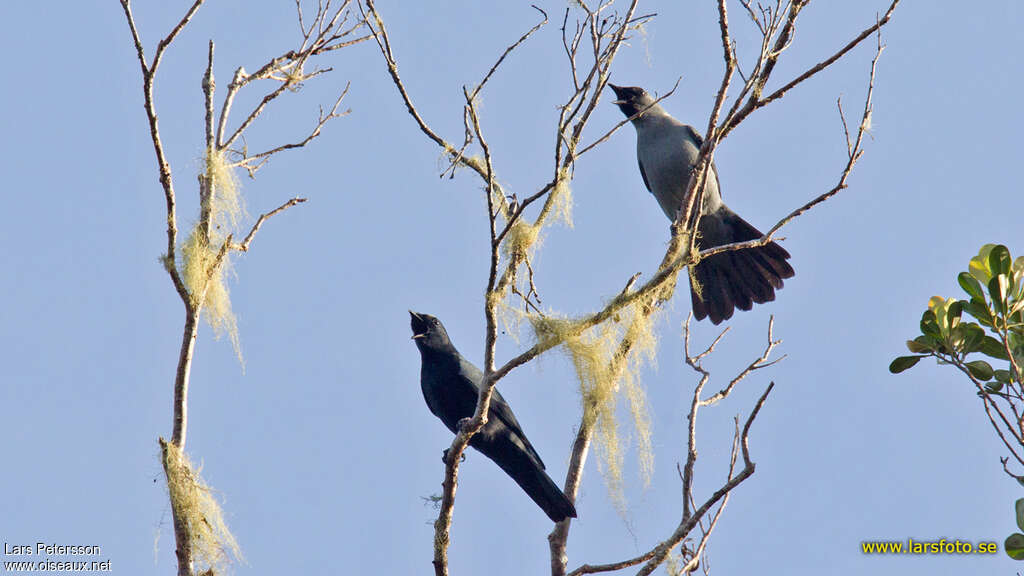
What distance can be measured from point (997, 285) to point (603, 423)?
1.69 metres

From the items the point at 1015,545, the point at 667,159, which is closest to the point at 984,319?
the point at 1015,545

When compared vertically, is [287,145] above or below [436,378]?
above

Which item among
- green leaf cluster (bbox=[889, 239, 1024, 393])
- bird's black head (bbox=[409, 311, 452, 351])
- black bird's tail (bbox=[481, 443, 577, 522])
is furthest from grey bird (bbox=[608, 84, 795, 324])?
green leaf cluster (bbox=[889, 239, 1024, 393])

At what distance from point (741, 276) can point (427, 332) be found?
2593 millimetres

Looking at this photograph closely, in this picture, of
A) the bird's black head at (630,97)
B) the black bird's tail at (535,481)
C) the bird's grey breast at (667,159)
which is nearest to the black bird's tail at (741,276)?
the bird's grey breast at (667,159)

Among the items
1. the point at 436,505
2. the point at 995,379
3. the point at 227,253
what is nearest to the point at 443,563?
the point at 436,505

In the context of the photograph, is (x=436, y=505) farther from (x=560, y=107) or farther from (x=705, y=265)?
(x=705, y=265)

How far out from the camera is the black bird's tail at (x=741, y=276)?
25.9ft

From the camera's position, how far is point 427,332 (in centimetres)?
673

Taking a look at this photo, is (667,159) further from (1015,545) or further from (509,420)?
(1015,545)

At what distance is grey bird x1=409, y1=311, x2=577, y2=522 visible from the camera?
598 centimetres

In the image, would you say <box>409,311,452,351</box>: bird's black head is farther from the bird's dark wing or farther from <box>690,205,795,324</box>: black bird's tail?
<box>690,205,795,324</box>: black bird's tail

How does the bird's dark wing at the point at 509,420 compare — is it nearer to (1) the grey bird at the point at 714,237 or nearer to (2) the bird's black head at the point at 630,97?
(1) the grey bird at the point at 714,237

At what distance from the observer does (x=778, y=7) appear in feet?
13.6
